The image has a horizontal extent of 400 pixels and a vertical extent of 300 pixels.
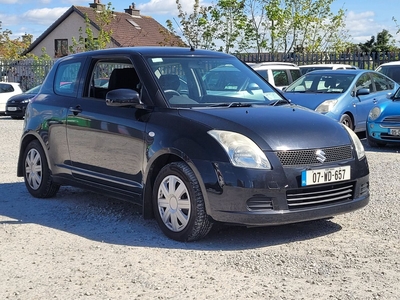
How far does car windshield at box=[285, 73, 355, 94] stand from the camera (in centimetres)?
1448

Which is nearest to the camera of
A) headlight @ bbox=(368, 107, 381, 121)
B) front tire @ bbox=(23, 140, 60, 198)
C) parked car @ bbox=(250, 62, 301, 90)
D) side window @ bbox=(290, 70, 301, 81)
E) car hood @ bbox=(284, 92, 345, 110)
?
front tire @ bbox=(23, 140, 60, 198)

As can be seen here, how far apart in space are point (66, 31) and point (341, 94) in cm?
4416

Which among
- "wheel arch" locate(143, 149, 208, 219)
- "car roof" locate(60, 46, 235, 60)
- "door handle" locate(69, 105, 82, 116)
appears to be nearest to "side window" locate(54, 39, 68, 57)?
"door handle" locate(69, 105, 82, 116)

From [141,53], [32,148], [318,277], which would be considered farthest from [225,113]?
[32,148]

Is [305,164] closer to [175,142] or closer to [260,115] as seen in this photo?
[260,115]

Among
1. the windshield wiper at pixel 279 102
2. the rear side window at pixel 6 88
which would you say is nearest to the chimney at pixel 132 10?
the rear side window at pixel 6 88

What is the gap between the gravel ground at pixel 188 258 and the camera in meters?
4.62

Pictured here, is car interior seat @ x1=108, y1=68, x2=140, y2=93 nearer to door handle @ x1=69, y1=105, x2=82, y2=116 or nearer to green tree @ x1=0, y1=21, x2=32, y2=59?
door handle @ x1=69, y1=105, x2=82, y2=116

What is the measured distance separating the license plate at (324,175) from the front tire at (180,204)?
88 centimetres

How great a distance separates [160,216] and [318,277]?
1750mm

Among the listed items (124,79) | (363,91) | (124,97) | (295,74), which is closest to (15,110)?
(295,74)

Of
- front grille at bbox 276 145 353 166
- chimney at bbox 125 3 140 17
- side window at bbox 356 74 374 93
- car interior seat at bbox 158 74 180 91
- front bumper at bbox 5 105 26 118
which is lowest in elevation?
front bumper at bbox 5 105 26 118

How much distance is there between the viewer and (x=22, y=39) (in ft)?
210

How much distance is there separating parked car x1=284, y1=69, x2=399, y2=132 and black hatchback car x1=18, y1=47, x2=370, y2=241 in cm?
667
